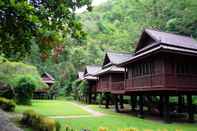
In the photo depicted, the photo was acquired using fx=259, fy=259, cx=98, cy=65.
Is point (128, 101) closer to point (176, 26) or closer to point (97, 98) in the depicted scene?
point (97, 98)

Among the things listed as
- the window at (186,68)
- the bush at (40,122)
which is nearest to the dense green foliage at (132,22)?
the window at (186,68)

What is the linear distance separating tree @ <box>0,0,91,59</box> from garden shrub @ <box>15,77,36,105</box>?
17969 millimetres

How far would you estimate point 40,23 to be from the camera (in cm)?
951

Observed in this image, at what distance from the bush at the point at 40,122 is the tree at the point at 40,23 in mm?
3273

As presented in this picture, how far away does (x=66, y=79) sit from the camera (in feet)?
200

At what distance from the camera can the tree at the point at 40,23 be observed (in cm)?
854

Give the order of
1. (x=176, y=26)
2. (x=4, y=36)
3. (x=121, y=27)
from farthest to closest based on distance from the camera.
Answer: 1. (x=121, y=27)
2. (x=176, y=26)
3. (x=4, y=36)

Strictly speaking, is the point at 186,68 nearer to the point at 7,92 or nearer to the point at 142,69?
the point at 142,69

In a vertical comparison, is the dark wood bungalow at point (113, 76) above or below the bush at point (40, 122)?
above

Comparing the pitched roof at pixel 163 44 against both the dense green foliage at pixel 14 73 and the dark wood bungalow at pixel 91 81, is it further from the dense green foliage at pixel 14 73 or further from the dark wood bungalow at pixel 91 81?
the dark wood bungalow at pixel 91 81

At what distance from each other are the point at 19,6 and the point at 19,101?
79.5 feet

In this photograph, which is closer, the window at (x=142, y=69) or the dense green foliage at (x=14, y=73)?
the window at (x=142, y=69)

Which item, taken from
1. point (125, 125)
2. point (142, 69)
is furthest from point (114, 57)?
point (125, 125)

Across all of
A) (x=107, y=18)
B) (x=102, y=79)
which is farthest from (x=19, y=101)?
(x=107, y=18)
